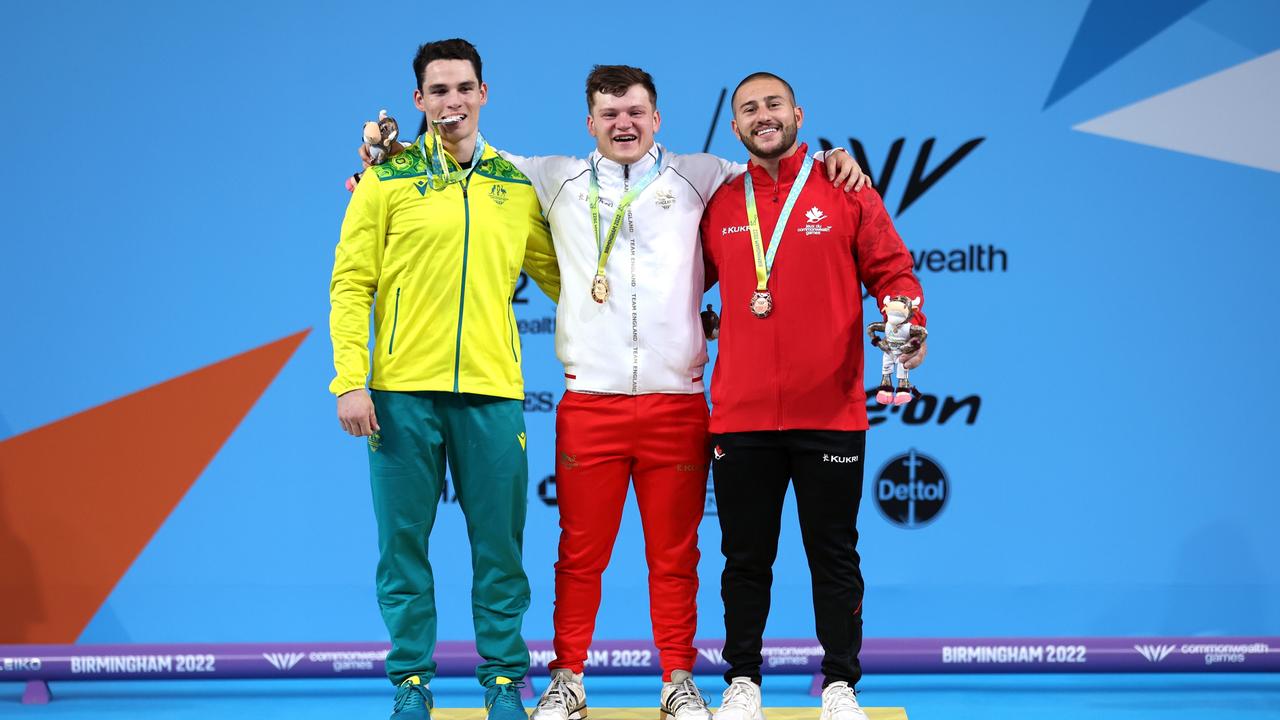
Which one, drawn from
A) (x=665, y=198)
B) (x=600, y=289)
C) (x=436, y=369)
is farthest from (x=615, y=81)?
(x=436, y=369)

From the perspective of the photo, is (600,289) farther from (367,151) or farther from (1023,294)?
(1023,294)

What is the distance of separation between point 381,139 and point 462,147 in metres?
0.21

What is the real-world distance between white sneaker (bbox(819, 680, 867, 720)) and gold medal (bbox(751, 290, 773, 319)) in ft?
3.12

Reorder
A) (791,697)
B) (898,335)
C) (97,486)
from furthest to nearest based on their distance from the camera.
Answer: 1. (97,486)
2. (791,697)
3. (898,335)

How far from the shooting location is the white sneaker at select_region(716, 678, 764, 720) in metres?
2.84

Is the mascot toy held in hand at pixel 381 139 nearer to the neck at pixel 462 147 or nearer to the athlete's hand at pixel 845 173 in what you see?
the neck at pixel 462 147

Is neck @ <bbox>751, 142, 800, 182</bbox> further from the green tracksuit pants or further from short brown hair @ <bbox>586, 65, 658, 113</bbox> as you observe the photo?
the green tracksuit pants

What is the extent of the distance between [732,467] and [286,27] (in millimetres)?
3021

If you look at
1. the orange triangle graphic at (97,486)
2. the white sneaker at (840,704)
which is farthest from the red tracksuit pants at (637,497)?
the orange triangle graphic at (97,486)

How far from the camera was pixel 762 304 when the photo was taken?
2.87 meters

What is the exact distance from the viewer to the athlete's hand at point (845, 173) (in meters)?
2.96

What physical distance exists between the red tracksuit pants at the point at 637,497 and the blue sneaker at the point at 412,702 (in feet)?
1.16

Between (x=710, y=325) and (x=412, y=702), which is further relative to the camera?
(x=710, y=325)

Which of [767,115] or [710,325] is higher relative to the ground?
[767,115]
